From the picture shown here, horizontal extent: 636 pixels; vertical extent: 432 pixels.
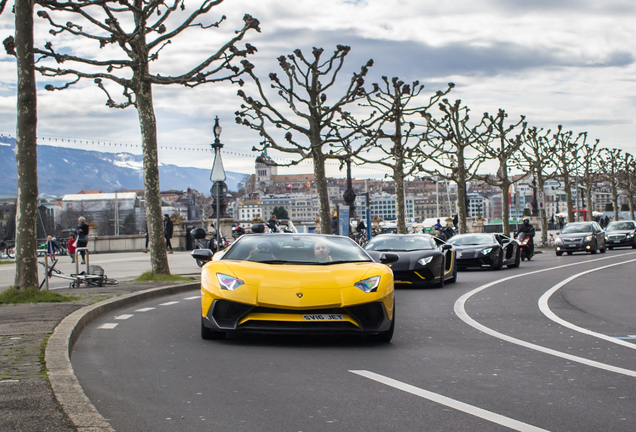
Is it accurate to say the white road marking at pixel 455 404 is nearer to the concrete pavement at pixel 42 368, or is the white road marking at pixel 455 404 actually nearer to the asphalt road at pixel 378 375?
the asphalt road at pixel 378 375

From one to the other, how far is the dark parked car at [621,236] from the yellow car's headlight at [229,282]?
38872 mm

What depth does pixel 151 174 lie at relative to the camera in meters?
17.4

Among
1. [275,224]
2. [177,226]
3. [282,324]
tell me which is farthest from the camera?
[177,226]

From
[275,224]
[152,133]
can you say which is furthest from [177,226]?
[152,133]

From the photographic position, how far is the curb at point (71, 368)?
4.32 metres

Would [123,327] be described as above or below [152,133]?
below

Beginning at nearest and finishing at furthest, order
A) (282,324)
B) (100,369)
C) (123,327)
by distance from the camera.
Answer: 1. (100,369)
2. (282,324)
3. (123,327)

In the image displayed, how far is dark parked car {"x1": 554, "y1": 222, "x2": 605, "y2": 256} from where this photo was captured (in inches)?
1409

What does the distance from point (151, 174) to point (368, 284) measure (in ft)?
33.4

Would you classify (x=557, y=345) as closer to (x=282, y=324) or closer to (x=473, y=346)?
(x=473, y=346)

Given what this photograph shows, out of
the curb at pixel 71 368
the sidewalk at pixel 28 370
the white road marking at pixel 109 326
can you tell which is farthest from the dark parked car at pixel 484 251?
the white road marking at pixel 109 326

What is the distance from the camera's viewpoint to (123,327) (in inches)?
385

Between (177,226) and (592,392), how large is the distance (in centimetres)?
3712

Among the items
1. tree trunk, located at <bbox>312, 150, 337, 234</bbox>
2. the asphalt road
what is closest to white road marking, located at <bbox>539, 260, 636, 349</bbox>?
the asphalt road
